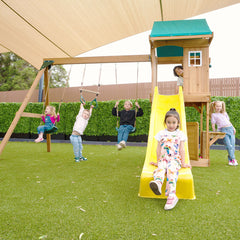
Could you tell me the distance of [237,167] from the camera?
5.65m

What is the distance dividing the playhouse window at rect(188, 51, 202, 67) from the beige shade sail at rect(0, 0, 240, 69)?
2.66 meters

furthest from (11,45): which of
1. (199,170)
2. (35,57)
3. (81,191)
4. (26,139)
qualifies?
(199,170)

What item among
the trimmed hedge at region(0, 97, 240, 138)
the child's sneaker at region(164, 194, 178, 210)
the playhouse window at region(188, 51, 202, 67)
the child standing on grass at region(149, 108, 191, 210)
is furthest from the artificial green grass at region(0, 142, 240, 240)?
the trimmed hedge at region(0, 97, 240, 138)

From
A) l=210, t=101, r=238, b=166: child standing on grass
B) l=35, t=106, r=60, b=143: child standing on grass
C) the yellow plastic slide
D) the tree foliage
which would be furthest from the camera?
the tree foliage

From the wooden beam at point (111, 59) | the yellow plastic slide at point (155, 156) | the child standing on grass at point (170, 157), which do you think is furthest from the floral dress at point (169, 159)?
the wooden beam at point (111, 59)

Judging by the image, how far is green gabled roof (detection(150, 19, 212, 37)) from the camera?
A: 567 cm

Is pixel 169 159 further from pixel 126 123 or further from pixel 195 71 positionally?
pixel 195 71

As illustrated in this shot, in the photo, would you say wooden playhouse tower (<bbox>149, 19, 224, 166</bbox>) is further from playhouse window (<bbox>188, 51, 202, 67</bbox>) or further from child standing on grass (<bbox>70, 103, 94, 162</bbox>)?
child standing on grass (<bbox>70, 103, 94, 162</bbox>)

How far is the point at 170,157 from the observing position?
3.53 meters

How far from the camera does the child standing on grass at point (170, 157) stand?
305 cm

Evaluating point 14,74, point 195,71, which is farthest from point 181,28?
point 14,74

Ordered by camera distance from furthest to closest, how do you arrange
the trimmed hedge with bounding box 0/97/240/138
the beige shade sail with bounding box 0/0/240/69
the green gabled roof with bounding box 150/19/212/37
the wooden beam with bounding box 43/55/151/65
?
the trimmed hedge with bounding box 0/97/240/138, the beige shade sail with bounding box 0/0/240/69, the wooden beam with bounding box 43/55/151/65, the green gabled roof with bounding box 150/19/212/37

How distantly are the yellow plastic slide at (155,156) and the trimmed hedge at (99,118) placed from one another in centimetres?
487

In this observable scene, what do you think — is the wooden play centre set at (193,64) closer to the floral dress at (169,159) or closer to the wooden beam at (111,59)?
the wooden beam at (111,59)
